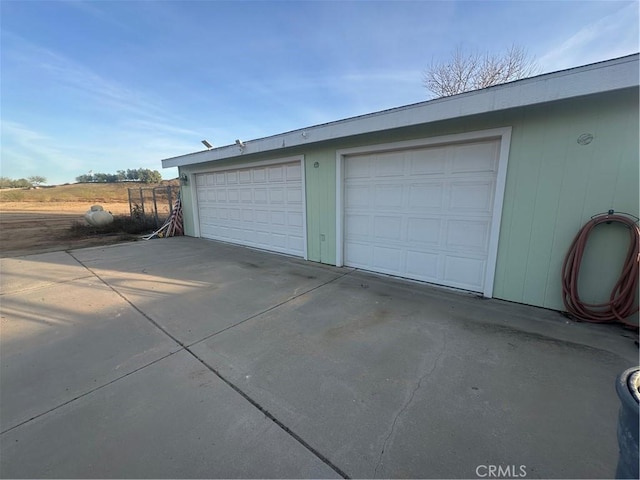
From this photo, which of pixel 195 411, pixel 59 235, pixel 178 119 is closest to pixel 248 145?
pixel 195 411

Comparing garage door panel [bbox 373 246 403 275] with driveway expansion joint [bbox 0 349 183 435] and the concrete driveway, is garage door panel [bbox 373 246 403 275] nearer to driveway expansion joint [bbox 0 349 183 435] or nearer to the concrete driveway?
the concrete driveway

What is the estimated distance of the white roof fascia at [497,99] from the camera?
8.19 ft

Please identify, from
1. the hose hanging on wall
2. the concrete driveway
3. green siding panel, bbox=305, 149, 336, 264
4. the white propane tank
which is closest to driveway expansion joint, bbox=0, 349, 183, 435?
the concrete driveway

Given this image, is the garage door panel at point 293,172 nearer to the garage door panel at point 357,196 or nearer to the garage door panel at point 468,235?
the garage door panel at point 357,196

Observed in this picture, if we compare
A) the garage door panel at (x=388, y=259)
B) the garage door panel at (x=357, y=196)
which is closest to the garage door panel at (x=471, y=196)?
the garage door panel at (x=388, y=259)

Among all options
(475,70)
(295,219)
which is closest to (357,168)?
(295,219)

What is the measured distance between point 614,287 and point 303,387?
3.63 m

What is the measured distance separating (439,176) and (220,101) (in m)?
8.85

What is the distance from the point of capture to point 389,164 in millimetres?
4582

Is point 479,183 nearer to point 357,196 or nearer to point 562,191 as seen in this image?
point 562,191

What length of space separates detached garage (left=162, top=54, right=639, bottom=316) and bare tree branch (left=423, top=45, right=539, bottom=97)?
7823 mm

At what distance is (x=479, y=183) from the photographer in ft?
12.3

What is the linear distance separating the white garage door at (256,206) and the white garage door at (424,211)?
5.01 feet

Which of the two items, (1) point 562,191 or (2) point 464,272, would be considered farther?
(2) point 464,272
